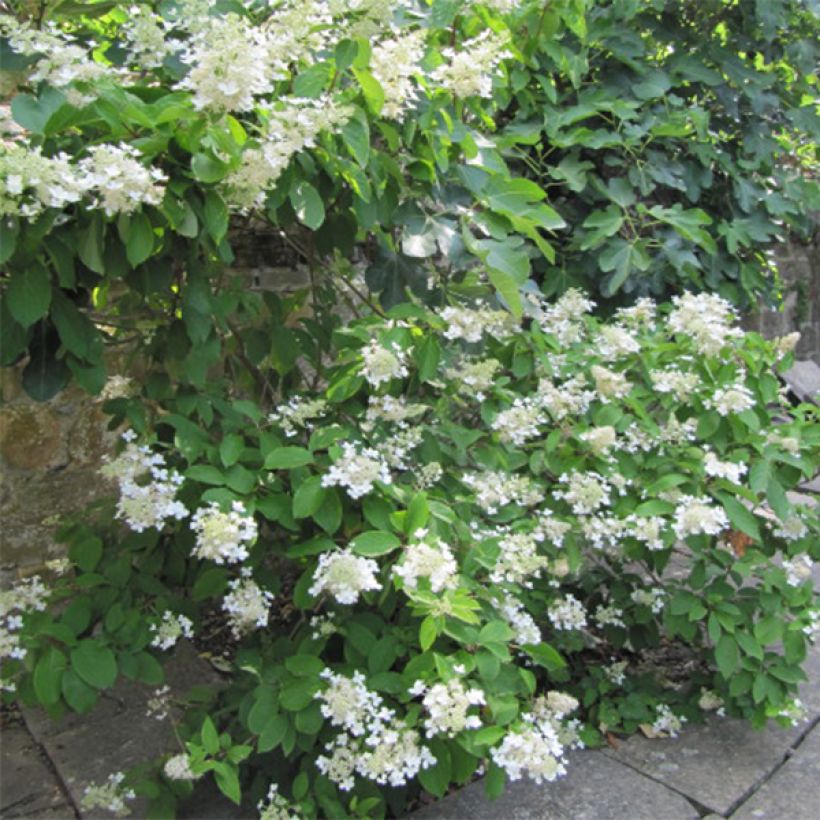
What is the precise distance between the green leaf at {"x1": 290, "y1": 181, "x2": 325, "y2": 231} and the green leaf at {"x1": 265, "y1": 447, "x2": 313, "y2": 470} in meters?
0.44

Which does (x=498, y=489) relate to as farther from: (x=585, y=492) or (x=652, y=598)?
(x=652, y=598)

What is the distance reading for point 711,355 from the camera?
225 centimetres

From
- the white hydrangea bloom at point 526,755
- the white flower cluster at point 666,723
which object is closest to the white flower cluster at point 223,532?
the white hydrangea bloom at point 526,755

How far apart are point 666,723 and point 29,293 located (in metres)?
1.88

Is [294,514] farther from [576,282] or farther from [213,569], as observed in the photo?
[576,282]

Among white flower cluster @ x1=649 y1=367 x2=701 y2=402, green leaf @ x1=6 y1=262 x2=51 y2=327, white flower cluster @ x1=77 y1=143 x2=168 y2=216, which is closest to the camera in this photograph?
white flower cluster @ x1=77 y1=143 x2=168 y2=216

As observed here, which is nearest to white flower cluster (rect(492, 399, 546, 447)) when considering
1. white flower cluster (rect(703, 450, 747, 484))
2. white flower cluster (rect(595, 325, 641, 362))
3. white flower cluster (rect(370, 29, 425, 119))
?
white flower cluster (rect(595, 325, 641, 362))

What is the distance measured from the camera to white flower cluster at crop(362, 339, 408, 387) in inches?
71.9

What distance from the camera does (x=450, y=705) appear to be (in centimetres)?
160

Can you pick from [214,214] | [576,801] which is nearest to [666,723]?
[576,801]

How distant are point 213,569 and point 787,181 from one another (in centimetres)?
322

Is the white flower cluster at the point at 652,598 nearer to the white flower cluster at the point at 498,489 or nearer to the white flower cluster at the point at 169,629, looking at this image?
the white flower cluster at the point at 498,489

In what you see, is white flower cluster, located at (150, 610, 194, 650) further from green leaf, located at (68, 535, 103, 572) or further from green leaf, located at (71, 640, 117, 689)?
green leaf, located at (68, 535, 103, 572)

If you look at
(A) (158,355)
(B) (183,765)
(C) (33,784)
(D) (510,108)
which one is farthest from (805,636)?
(D) (510,108)
